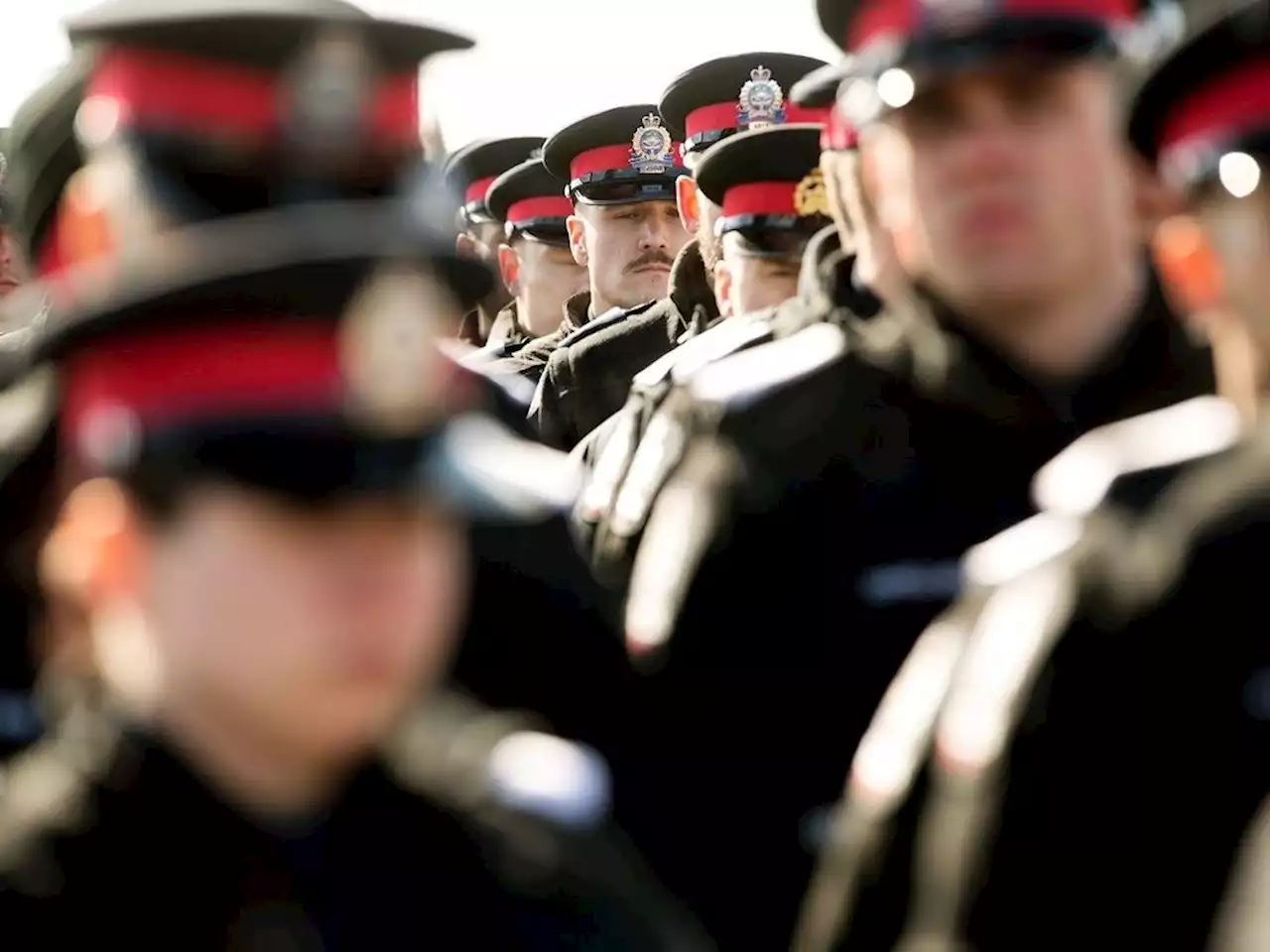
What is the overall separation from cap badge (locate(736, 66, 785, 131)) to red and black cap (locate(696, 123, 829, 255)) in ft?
4.60

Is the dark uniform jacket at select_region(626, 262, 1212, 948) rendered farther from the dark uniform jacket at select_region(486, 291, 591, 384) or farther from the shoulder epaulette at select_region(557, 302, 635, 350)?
the dark uniform jacket at select_region(486, 291, 591, 384)

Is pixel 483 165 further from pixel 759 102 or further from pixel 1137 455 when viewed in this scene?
pixel 1137 455

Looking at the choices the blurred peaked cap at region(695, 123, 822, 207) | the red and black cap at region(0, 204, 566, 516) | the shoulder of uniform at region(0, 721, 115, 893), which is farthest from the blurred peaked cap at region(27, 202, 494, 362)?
the blurred peaked cap at region(695, 123, 822, 207)

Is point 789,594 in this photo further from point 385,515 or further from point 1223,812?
point 385,515

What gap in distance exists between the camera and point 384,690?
6.49 ft

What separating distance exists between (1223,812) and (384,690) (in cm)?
126

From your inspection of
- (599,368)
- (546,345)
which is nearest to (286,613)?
(599,368)

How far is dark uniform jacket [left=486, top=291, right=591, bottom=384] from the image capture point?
7500mm

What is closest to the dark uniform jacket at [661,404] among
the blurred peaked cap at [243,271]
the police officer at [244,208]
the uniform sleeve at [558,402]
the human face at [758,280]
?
the police officer at [244,208]

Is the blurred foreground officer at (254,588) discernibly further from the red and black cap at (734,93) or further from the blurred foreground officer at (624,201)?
the blurred foreground officer at (624,201)

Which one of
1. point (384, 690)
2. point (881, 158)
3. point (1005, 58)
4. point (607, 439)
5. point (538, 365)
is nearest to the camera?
point (384, 690)

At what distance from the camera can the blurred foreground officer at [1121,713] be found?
104 inches

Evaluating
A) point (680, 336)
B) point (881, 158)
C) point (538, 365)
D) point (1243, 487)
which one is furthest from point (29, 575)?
point (538, 365)

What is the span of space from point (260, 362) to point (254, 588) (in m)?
0.24
